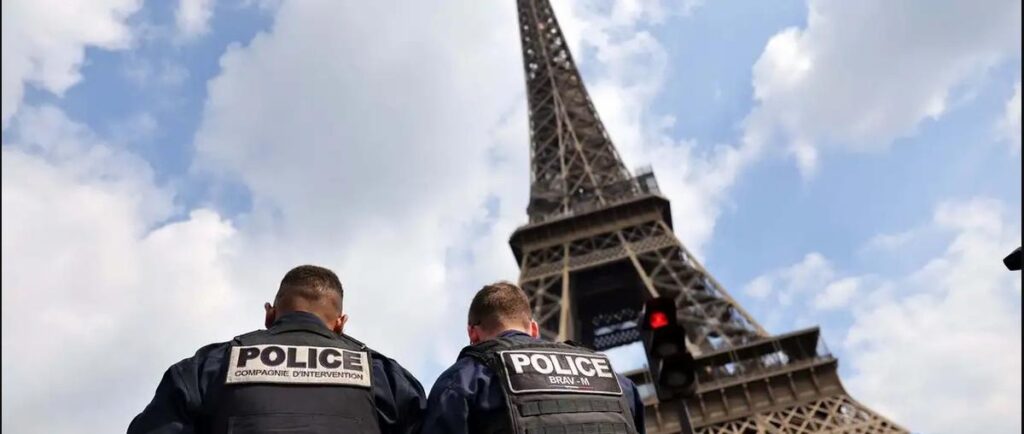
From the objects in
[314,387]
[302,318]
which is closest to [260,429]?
[314,387]

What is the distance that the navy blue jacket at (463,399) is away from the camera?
10.9ft

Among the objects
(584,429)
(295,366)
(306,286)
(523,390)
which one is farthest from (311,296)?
(584,429)

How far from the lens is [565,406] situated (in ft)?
11.6

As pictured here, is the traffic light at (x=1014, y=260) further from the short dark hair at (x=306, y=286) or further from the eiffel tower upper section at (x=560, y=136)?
the eiffel tower upper section at (x=560, y=136)

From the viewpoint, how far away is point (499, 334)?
3918 millimetres

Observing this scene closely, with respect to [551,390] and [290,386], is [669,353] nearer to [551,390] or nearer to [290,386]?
[551,390]

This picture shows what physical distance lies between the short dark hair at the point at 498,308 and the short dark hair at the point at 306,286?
30.3 inches

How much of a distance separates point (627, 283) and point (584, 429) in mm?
30519

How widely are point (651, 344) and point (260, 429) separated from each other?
13.1 feet

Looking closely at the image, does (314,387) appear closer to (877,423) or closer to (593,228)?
(877,423)

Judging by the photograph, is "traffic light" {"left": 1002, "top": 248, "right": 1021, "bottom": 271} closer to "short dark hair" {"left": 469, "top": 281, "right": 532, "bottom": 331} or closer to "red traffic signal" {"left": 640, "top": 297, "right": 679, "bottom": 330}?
"red traffic signal" {"left": 640, "top": 297, "right": 679, "bottom": 330}

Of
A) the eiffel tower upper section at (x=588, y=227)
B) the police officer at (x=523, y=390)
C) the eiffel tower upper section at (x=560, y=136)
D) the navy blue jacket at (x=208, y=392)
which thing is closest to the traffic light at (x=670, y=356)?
the police officer at (x=523, y=390)

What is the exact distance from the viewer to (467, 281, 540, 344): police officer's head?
13.0ft

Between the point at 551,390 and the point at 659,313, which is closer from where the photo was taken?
the point at 551,390
